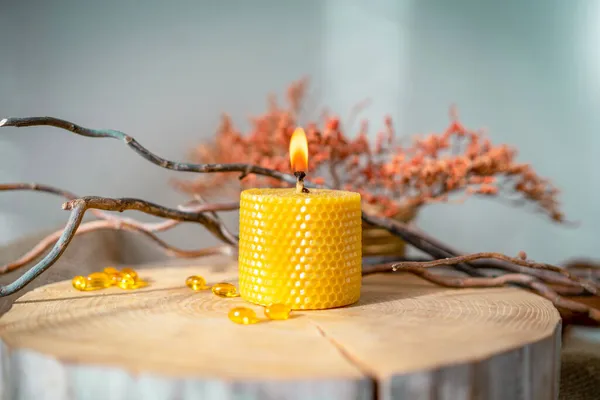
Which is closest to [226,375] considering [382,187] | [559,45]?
[382,187]

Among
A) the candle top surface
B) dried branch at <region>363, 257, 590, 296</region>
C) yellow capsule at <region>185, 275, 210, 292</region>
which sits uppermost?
the candle top surface

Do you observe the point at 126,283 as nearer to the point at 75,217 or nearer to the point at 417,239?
the point at 75,217

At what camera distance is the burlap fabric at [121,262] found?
1.01m

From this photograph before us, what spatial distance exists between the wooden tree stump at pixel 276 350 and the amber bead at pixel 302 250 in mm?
23

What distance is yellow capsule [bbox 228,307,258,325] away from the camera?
27.5 inches

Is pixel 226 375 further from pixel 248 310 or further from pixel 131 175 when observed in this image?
pixel 131 175

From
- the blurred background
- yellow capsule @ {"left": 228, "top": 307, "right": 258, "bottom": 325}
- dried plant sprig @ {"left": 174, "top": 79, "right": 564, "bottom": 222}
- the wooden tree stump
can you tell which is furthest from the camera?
the blurred background

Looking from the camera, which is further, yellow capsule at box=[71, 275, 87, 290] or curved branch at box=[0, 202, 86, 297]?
yellow capsule at box=[71, 275, 87, 290]

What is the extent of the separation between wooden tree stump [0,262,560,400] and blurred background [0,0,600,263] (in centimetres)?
77

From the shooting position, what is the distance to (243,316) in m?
0.70

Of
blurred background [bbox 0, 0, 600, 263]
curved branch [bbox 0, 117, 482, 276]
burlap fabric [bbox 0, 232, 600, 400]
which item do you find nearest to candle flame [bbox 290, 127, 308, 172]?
curved branch [bbox 0, 117, 482, 276]

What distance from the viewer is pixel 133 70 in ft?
5.14

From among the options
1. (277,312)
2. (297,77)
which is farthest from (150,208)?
A: (297,77)

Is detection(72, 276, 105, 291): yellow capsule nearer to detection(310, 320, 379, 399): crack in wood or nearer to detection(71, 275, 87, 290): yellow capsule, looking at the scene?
detection(71, 275, 87, 290): yellow capsule
